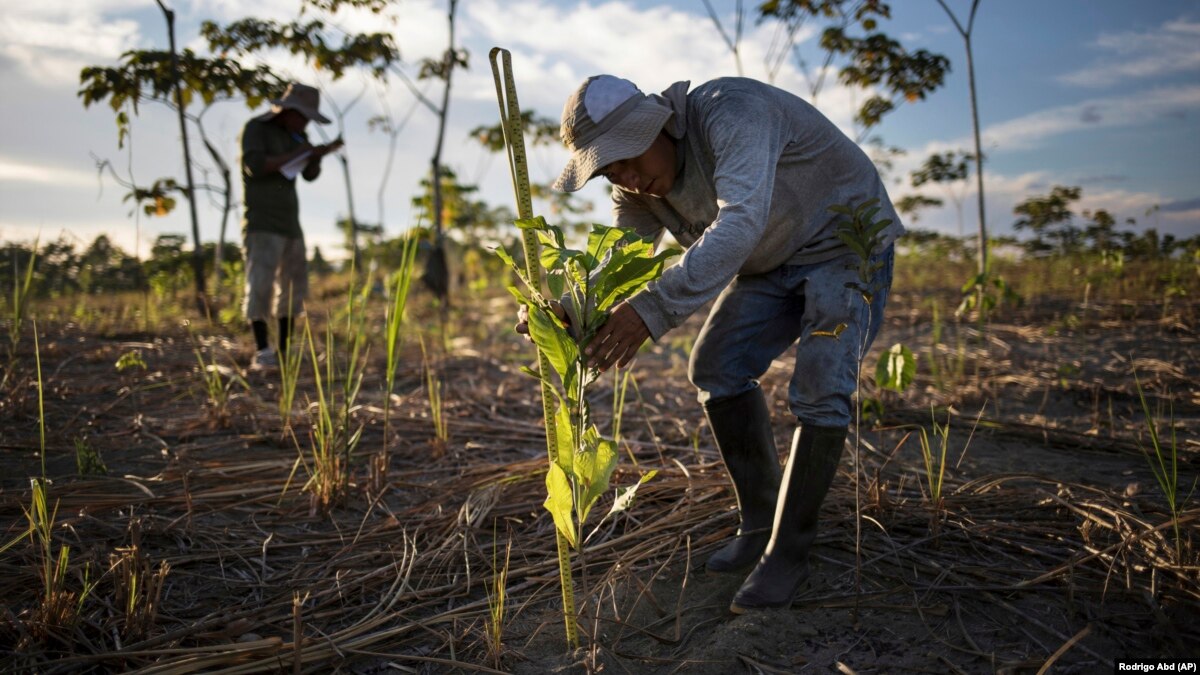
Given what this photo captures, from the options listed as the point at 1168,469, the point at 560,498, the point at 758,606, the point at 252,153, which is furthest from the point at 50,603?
the point at 252,153

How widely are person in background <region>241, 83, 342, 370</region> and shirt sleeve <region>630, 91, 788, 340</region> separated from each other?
3.64 metres

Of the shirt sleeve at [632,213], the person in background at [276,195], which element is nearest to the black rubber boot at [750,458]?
the shirt sleeve at [632,213]

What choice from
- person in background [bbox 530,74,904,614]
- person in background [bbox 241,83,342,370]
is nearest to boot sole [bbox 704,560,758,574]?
person in background [bbox 530,74,904,614]

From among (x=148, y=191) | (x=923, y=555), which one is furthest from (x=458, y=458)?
(x=148, y=191)

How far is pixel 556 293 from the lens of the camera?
1.35 m

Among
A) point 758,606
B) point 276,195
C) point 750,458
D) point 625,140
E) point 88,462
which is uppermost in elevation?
point 276,195

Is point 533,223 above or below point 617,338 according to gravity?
above

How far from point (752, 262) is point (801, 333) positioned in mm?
241

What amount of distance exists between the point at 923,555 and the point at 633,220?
4.11 feet

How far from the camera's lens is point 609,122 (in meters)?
1.74

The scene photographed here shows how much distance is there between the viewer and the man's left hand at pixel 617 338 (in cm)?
142

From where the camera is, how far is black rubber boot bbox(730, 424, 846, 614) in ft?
5.88

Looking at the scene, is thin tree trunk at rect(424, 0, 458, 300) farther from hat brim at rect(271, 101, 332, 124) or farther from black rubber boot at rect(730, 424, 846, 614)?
black rubber boot at rect(730, 424, 846, 614)

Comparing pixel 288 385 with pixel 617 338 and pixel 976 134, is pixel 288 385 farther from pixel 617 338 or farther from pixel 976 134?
pixel 976 134
